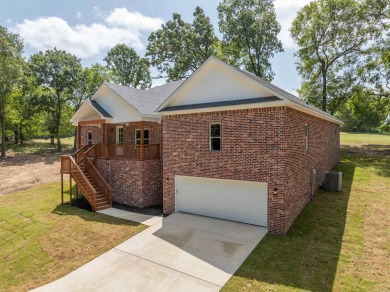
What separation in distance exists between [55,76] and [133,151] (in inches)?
1130

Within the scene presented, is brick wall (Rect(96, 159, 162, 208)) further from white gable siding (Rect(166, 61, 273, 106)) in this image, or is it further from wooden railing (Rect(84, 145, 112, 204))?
white gable siding (Rect(166, 61, 273, 106))

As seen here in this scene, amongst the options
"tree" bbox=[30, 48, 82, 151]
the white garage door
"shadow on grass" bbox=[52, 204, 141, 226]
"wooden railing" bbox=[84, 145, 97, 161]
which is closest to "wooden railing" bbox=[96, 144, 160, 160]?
"wooden railing" bbox=[84, 145, 97, 161]

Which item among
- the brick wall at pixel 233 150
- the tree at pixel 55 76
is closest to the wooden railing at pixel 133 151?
the brick wall at pixel 233 150

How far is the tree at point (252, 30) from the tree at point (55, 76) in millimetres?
24091

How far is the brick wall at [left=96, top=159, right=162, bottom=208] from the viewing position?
1533cm

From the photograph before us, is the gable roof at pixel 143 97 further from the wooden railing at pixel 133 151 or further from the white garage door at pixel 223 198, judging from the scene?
the white garage door at pixel 223 198

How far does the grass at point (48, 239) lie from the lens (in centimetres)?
881

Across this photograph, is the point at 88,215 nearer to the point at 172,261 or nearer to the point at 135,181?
the point at 135,181

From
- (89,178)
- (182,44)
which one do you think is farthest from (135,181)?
(182,44)

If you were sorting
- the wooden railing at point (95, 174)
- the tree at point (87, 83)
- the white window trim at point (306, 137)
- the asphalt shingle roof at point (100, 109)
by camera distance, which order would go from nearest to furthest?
the white window trim at point (306, 137) < the wooden railing at point (95, 174) < the asphalt shingle roof at point (100, 109) < the tree at point (87, 83)

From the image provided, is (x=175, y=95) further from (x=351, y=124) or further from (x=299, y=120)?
(x=351, y=124)

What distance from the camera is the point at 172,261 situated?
8.49m

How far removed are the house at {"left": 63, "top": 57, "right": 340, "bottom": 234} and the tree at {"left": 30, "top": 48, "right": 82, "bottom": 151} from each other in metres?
24.6

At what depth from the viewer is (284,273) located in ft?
25.0
